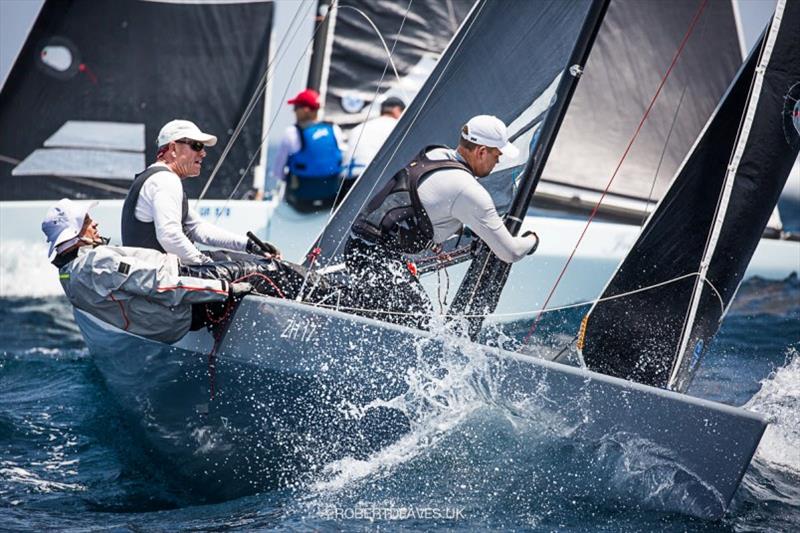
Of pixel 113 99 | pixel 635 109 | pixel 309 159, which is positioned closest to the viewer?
pixel 309 159

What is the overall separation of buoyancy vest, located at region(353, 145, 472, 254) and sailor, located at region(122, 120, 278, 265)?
1.81ft

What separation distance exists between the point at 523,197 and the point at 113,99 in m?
3.79

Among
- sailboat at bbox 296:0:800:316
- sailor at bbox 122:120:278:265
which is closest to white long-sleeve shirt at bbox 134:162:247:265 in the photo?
sailor at bbox 122:120:278:265

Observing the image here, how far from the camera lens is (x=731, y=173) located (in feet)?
11.3

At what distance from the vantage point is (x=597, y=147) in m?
7.05

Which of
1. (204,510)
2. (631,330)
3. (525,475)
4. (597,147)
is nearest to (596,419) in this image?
(525,475)

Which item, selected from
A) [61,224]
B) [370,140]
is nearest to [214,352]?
[61,224]

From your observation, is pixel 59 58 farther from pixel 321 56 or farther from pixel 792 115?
pixel 792 115

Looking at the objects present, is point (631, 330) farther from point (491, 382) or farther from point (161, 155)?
point (161, 155)

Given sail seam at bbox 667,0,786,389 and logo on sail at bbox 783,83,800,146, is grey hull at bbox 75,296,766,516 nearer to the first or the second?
sail seam at bbox 667,0,786,389

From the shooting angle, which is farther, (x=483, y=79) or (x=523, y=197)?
(x=483, y=79)

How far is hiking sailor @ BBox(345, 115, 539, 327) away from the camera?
301cm

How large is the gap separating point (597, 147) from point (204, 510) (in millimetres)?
4846

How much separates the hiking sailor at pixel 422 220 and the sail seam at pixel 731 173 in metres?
0.67
